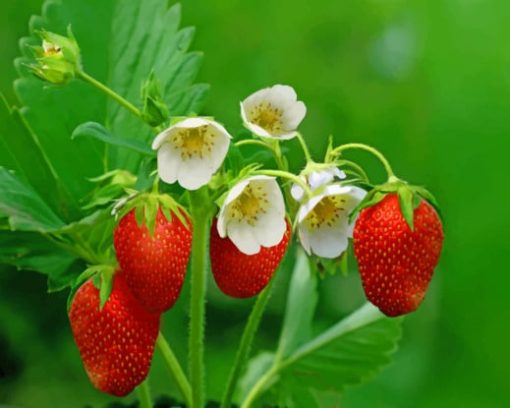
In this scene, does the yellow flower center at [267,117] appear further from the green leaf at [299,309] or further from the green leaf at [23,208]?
the green leaf at [299,309]

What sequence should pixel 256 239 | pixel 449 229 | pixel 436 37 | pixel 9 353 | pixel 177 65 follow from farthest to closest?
1. pixel 436 37
2. pixel 449 229
3. pixel 9 353
4. pixel 177 65
5. pixel 256 239

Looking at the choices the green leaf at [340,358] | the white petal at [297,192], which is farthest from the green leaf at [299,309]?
the white petal at [297,192]

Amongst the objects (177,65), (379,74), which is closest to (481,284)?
(379,74)

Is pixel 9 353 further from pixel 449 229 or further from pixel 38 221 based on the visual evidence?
pixel 38 221

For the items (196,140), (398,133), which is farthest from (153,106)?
(398,133)

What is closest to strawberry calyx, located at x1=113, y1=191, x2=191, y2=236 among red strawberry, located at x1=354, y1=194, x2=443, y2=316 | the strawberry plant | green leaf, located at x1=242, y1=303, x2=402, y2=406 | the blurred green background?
the strawberry plant

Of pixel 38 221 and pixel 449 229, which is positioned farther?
pixel 449 229
